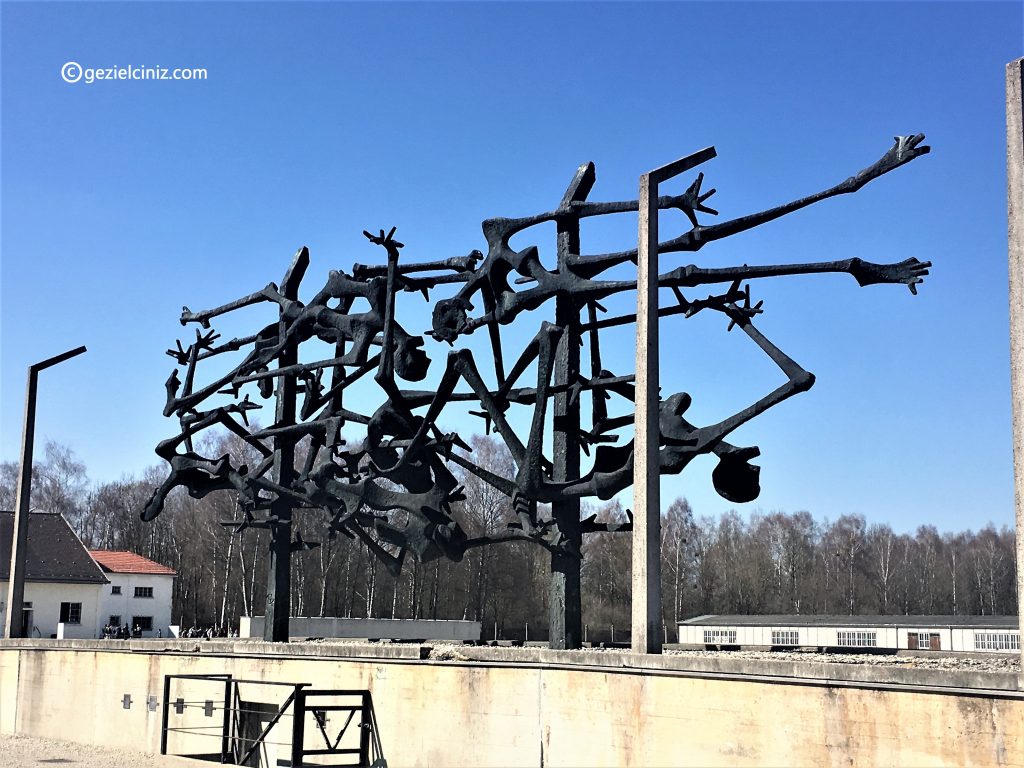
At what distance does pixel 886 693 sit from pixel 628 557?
54.5m

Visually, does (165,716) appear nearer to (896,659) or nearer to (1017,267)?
(896,659)

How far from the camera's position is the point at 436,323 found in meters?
16.2

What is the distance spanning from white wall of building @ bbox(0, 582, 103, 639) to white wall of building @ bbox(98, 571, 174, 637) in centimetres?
57

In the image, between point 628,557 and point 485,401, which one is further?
point 628,557

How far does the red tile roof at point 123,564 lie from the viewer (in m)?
47.3

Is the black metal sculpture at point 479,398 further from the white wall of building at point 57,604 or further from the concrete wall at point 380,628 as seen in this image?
the white wall of building at point 57,604

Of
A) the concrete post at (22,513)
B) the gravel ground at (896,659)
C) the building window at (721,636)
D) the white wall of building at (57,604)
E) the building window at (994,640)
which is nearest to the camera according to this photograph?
the gravel ground at (896,659)

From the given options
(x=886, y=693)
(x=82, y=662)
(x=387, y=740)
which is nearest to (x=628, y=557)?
(x=82, y=662)

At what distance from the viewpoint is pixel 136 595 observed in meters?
47.5

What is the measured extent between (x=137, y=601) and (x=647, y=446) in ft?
132

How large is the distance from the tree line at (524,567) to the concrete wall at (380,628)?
18659 mm

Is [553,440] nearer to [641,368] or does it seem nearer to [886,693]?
[641,368]

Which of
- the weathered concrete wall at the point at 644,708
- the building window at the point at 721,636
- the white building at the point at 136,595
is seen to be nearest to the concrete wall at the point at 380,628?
the weathered concrete wall at the point at 644,708

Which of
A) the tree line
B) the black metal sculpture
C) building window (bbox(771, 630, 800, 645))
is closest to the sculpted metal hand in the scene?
the black metal sculpture
